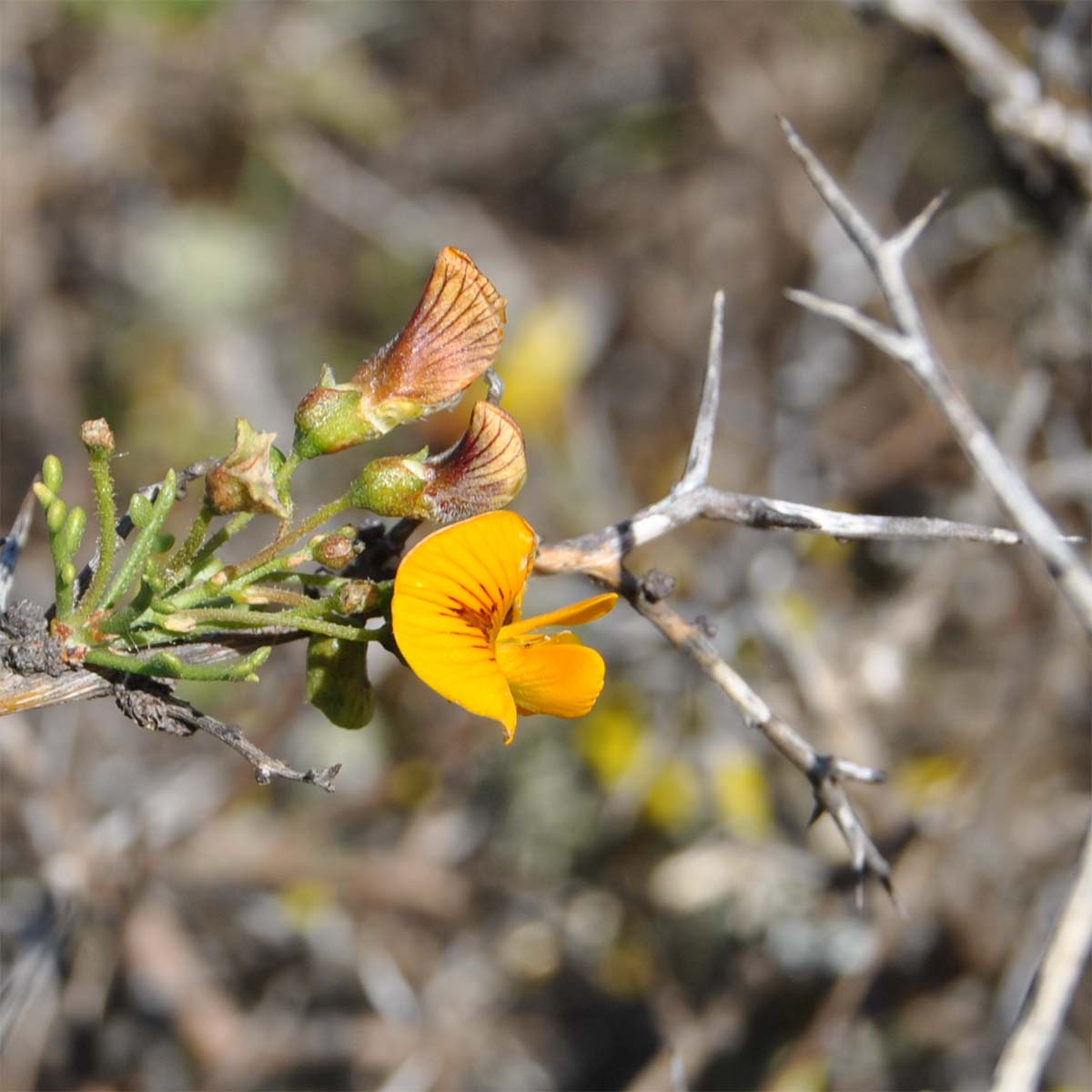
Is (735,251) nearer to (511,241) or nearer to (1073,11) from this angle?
(511,241)

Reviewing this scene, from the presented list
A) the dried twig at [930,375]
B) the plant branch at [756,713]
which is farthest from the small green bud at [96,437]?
the dried twig at [930,375]

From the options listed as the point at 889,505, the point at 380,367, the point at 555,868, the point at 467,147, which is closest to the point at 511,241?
the point at 467,147

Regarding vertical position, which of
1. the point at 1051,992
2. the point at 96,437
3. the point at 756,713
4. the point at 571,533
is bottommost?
the point at 571,533

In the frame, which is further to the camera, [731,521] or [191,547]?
[731,521]

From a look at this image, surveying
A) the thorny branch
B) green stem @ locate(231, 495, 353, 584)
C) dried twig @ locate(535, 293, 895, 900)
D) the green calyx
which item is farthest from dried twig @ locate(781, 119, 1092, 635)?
green stem @ locate(231, 495, 353, 584)

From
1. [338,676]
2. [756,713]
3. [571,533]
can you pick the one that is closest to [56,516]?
[338,676]

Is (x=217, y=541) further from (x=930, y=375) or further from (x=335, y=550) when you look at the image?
(x=930, y=375)
